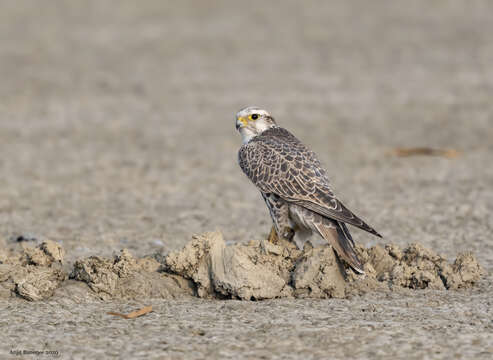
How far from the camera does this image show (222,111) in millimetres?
11094

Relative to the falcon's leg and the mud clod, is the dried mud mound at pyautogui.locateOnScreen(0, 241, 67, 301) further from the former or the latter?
the falcon's leg

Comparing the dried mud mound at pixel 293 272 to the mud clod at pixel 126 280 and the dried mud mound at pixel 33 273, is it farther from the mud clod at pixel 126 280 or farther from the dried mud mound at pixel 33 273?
the dried mud mound at pixel 33 273

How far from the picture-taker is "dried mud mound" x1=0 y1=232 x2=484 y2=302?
422 cm

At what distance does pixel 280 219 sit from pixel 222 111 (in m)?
6.46

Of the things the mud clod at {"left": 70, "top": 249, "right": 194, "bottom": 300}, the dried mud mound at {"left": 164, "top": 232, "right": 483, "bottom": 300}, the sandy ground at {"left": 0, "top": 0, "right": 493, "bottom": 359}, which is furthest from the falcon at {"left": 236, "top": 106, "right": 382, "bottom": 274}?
the mud clod at {"left": 70, "top": 249, "right": 194, "bottom": 300}

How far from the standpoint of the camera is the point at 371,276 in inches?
176

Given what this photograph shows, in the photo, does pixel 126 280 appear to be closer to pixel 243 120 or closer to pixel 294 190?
pixel 294 190

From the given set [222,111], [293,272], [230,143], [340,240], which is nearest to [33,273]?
[293,272]

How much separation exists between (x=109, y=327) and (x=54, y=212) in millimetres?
3223

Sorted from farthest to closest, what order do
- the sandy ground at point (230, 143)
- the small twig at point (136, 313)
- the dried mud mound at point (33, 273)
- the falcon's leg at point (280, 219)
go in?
the falcon's leg at point (280, 219)
the dried mud mound at point (33, 273)
the small twig at point (136, 313)
the sandy ground at point (230, 143)

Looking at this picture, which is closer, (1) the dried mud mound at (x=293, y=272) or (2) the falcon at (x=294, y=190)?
(1) the dried mud mound at (x=293, y=272)

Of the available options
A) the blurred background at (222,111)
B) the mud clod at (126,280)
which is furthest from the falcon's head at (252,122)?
the mud clod at (126,280)

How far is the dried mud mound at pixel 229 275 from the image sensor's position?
13.9 ft

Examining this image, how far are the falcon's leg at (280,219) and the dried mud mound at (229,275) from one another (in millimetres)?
195
